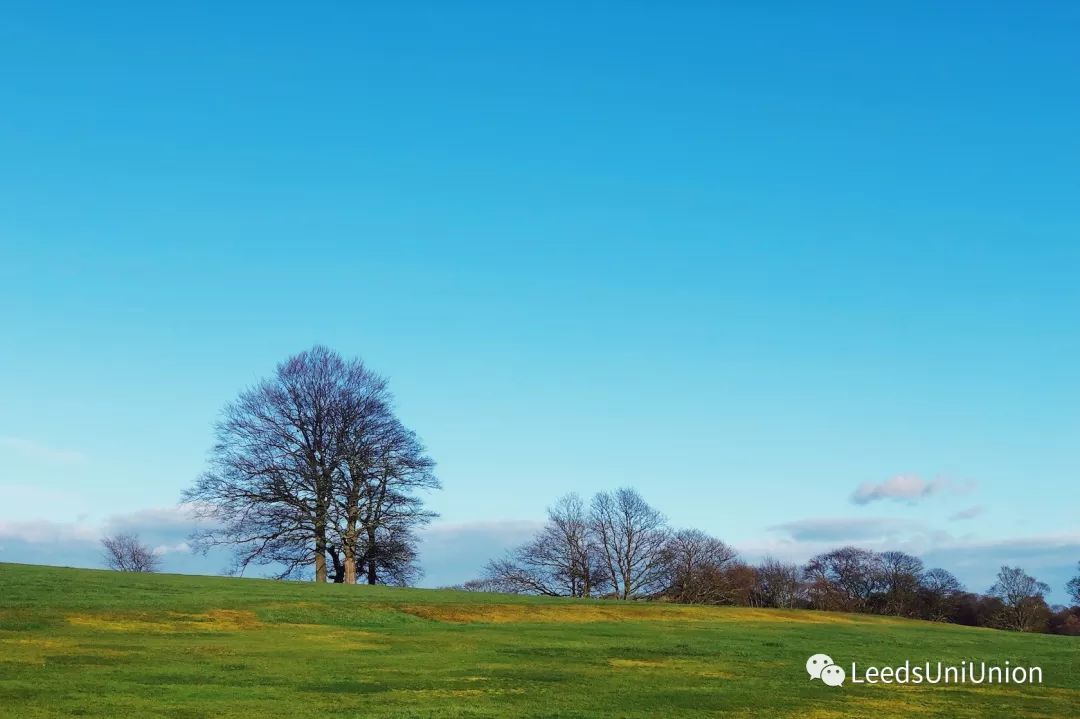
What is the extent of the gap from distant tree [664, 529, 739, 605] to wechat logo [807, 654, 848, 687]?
Result: 219 ft

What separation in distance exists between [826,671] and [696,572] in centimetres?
7285

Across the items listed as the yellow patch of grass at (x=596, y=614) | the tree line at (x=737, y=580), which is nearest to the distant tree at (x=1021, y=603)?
the tree line at (x=737, y=580)

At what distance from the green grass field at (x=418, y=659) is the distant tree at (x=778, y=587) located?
7676cm

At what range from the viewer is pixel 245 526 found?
56.5 m

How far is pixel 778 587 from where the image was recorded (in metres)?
114

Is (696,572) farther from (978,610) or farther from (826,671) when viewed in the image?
(826,671)

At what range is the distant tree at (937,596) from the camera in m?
108

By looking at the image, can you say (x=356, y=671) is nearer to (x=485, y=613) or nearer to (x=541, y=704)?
(x=541, y=704)

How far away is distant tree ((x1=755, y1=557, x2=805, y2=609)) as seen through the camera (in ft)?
364

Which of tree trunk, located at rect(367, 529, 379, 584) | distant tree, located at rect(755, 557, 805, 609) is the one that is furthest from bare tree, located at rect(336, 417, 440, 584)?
distant tree, located at rect(755, 557, 805, 609)

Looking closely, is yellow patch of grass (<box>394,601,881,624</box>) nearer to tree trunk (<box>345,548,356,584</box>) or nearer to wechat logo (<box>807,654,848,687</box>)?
wechat logo (<box>807,654,848,687</box>)

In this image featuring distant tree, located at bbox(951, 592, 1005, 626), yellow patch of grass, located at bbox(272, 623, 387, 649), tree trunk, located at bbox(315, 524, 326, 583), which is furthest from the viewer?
distant tree, located at bbox(951, 592, 1005, 626)

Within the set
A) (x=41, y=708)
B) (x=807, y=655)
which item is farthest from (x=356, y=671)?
(x=807, y=655)

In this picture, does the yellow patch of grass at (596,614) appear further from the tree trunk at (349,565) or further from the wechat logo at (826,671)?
the tree trunk at (349,565)
